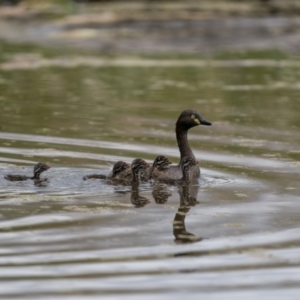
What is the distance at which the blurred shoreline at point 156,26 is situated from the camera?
28344 mm

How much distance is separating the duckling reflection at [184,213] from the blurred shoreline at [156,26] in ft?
51.4

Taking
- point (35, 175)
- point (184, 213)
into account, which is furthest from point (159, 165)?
point (184, 213)

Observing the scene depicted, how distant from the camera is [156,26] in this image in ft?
101

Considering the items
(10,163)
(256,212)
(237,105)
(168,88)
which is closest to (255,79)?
(168,88)

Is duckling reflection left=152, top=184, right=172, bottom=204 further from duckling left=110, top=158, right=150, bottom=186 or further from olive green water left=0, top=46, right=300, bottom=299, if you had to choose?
duckling left=110, top=158, right=150, bottom=186

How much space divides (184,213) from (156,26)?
2058 cm

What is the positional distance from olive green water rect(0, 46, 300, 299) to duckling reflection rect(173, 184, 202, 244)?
28mm

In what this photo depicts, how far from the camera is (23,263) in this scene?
829 cm

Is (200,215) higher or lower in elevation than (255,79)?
lower

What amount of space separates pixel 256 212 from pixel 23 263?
305cm

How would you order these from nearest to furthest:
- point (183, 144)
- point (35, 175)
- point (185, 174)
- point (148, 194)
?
point (148, 194), point (35, 175), point (185, 174), point (183, 144)

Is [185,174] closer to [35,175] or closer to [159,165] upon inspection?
[159,165]

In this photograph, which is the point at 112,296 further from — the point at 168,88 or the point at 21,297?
the point at 168,88

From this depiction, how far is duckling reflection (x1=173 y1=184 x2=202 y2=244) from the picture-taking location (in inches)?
368
